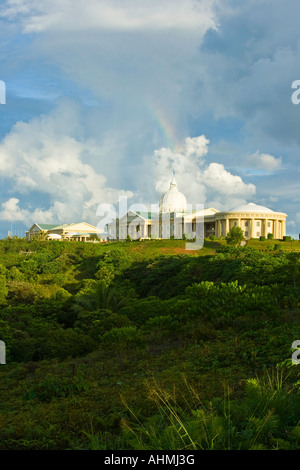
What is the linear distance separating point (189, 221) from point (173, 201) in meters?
9.31

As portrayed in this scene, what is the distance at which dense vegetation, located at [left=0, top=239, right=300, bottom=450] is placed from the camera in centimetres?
488

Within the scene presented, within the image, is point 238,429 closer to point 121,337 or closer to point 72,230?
point 121,337

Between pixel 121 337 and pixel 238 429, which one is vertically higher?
pixel 238 429

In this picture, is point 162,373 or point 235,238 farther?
point 235,238

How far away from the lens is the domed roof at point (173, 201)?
7775cm

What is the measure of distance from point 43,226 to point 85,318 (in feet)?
246

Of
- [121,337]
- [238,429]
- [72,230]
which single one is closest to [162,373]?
[238,429]

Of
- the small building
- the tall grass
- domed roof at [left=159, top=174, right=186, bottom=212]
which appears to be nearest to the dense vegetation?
the tall grass

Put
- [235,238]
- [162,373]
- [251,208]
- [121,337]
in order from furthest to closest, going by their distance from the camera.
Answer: [251,208] → [235,238] → [121,337] → [162,373]

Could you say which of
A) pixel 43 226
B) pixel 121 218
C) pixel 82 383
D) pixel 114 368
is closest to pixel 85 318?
pixel 114 368

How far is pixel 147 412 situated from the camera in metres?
6.12

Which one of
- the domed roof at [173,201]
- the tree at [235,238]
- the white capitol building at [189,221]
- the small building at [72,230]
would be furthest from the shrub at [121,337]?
the small building at [72,230]

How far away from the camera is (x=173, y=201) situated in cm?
7800
